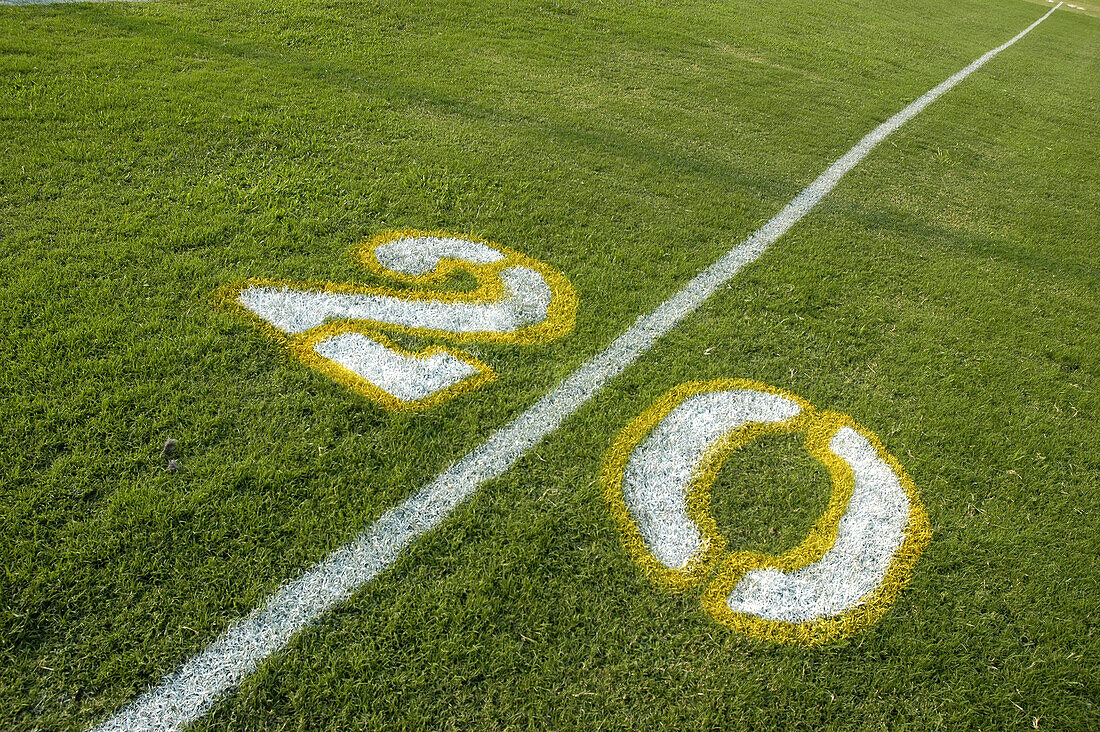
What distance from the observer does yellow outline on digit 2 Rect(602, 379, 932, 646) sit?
2258mm

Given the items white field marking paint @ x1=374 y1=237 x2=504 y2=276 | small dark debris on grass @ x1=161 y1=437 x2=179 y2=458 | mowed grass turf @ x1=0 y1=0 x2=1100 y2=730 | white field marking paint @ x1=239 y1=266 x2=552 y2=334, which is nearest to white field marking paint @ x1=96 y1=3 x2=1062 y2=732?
mowed grass turf @ x1=0 y1=0 x2=1100 y2=730

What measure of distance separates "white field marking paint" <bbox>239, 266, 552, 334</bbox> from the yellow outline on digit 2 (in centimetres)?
82

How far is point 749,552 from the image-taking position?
2.46 meters

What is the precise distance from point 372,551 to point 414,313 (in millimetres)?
1331

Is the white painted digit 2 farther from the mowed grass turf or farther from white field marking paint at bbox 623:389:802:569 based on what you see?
white field marking paint at bbox 623:389:802:569

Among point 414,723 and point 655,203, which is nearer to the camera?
point 414,723

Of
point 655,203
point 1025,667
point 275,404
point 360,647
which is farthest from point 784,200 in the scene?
point 360,647

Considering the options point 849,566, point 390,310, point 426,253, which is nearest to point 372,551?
point 390,310

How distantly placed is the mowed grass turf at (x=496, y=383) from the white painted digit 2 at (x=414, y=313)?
11 cm

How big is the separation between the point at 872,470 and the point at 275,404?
2346 mm

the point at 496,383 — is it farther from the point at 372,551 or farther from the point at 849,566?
the point at 849,566

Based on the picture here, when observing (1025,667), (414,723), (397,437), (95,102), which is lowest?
(1025,667)

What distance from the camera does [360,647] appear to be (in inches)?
79.0

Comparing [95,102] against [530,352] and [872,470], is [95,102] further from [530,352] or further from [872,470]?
[872,470]
